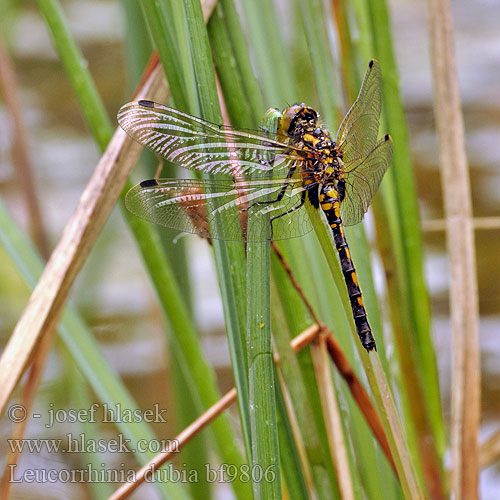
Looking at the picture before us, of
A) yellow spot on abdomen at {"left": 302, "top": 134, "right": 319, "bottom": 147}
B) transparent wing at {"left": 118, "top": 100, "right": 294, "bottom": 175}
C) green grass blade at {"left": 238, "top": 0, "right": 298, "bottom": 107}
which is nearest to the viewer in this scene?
transparent wing at {"left": 118, "top": 100, "right": 294, "bottom": 175}

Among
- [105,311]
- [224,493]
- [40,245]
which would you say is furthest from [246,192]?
[105,311]

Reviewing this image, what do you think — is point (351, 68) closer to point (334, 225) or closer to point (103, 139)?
point (334, 225)

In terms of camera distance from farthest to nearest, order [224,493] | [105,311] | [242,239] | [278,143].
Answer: [105,311] → [224,493] → [278,143] → [242,239]

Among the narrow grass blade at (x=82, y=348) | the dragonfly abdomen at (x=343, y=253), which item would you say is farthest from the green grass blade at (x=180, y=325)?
the dragonfly abdomen at (x=343, y=253)

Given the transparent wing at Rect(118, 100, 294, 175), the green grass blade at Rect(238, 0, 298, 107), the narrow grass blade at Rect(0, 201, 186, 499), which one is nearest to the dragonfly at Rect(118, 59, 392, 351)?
the transparent wing at Rect(118, 100, 294, 175)

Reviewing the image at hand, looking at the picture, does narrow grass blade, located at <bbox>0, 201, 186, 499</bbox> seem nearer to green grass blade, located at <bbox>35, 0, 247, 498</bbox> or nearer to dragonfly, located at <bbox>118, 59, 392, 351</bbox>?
green grass blade, located at <bbox>35, 0, 247, 498</bbox>
